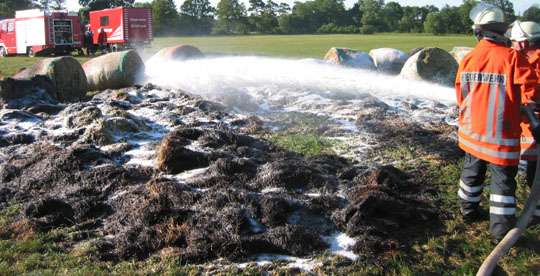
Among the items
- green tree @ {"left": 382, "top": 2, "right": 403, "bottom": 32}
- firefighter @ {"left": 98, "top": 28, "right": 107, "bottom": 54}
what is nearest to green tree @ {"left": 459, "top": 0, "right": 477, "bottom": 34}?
green tree @ {"left": 382, "top": 2, "right": 403, "bottom": 32}

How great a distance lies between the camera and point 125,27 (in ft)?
95.4

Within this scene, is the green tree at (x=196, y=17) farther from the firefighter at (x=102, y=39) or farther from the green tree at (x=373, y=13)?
the firefighter at (x=102, y=39)

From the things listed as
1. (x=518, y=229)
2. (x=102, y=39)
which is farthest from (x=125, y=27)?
(x=518, y=229)

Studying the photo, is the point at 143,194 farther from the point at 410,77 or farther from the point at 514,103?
the point at 410,77

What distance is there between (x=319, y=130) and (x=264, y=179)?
268 cm

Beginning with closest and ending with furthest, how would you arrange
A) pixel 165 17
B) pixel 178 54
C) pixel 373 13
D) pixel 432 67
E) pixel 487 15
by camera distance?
pixel 487 15, pixel 432 67, pixel 178 54, pixel 165 17, pixel 373 13

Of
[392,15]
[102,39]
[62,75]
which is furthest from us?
[392,15]

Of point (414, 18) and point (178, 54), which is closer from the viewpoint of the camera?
point (178, 54)

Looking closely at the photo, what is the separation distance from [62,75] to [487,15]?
9.67 metres

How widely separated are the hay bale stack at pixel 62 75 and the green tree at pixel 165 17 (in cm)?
6567

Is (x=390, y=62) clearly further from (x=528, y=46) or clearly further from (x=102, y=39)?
(x=102, y=39)

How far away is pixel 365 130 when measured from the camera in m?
7.07

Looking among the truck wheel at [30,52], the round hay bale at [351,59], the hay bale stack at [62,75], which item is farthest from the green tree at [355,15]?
the hay bale stack at [62,75]

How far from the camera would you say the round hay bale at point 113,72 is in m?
11.4
